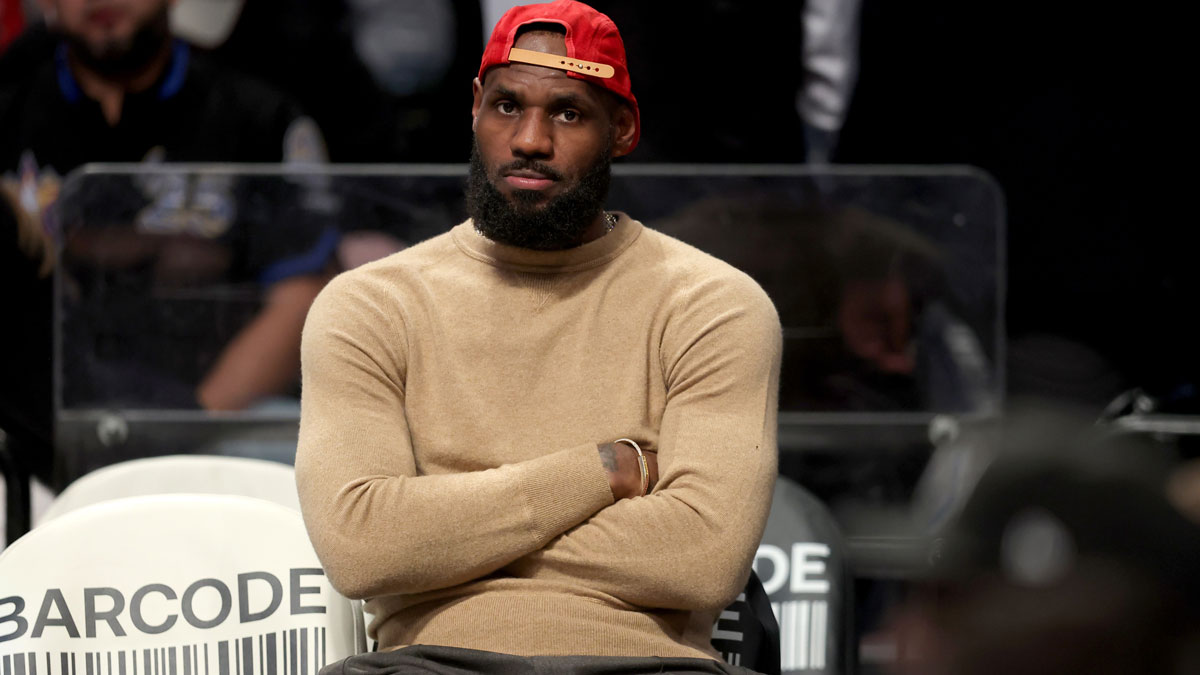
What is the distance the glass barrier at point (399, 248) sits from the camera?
136 inches

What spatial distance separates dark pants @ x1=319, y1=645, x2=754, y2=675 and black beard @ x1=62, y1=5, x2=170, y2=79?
2077 mm

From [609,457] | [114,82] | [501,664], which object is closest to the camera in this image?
[501,664]

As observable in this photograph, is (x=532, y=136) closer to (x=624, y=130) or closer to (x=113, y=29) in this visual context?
(x=624, y=130)

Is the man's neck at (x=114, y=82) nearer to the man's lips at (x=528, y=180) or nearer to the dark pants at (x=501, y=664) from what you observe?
the man's lips at (x=528, y=180)

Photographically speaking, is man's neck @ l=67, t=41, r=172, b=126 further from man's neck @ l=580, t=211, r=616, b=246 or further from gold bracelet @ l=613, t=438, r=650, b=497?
gold bracelet @ l=613, t=438, r=650, b=497

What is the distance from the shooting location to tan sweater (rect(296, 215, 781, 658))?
2.13m

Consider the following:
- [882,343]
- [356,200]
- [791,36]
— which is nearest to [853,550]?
[882,343]

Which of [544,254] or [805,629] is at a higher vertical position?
[544,254]

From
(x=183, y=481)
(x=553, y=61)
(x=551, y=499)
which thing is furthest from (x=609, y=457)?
(x=183, y=481)

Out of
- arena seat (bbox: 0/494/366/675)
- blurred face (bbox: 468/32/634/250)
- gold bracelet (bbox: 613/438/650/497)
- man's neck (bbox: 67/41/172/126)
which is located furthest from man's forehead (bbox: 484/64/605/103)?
man's neck (bbox: 67/41/172/126)

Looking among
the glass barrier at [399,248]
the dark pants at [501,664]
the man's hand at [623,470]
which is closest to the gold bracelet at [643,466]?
the man's hand at [623,470]

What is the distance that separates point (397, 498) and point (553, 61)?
799mm

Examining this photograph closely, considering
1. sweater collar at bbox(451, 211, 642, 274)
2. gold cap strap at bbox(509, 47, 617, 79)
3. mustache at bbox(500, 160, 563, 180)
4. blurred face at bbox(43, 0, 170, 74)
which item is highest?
blurred face at bbox(43, 0, 170, 74)

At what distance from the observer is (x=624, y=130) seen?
2.50m
